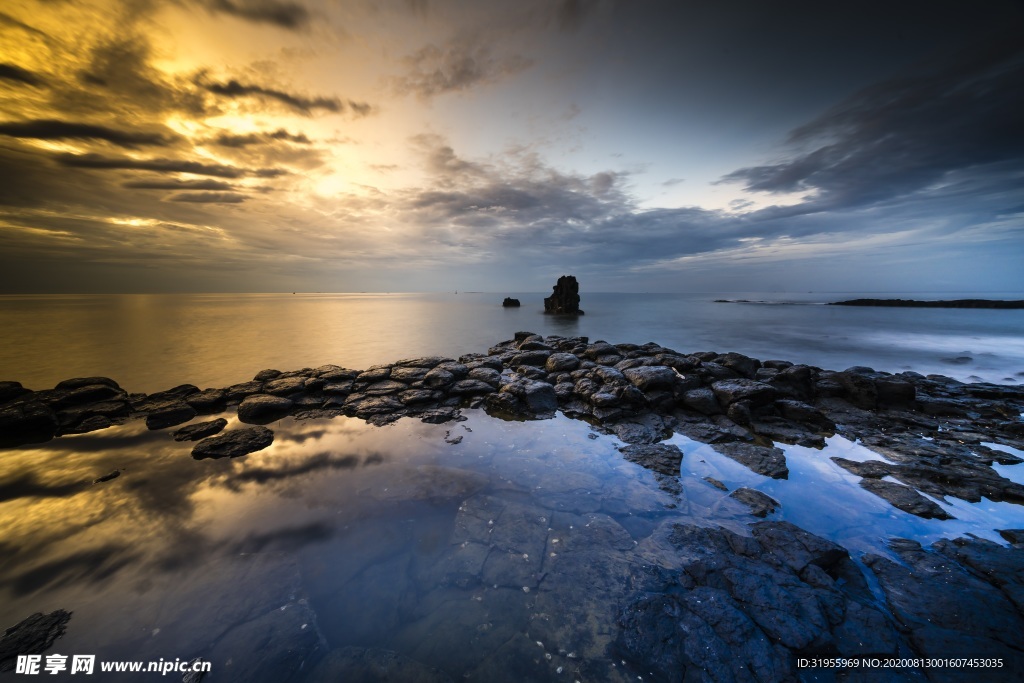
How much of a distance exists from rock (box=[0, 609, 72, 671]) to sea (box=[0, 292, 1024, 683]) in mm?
93

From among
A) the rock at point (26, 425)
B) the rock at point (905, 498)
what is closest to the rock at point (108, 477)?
the rock at point (26, 425)

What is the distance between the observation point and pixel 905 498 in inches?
229

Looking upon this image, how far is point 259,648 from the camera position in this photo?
11.7ft

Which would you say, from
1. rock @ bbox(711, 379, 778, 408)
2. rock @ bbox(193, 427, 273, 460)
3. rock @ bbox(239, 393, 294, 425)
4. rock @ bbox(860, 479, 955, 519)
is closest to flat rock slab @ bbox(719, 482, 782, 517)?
rock @ bbox(860, 479, 955, 519)

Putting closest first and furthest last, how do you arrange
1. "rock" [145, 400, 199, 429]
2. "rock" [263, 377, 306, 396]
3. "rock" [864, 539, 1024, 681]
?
1. "rock" [864, 539, 1024, 681]
2. "rock" [145, 400, 199, 429]
3. "rock" [263, 377, 306, 396]

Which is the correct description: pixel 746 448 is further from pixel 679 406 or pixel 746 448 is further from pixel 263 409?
pixel 263 409

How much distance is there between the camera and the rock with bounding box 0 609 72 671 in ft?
11.5

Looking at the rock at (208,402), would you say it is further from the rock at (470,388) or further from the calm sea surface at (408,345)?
the rock at (470,388)

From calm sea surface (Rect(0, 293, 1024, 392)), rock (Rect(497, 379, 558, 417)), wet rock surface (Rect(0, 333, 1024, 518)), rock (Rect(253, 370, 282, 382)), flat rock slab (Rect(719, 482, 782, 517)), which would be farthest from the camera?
calm sea surface (Rect(0, 293, 1024, 392))

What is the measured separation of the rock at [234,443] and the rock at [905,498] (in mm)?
12894

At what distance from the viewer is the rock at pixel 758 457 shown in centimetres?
682

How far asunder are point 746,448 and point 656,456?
7.41 feet

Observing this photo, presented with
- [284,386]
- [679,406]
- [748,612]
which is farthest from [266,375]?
[748,612]

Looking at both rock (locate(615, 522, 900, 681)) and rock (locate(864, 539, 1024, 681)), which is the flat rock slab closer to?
rock (locate(615, 522, 900, 681))
